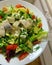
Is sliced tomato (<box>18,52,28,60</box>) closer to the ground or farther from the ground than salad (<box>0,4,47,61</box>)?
closer to the ground

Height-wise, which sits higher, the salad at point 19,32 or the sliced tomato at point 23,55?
the salad at point 19,32

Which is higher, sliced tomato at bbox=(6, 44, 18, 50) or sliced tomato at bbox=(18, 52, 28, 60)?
sliced tomato at bbox=(6, 44, 18, 50)

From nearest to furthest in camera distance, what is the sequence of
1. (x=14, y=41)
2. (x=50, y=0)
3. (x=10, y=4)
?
(x=14, y=41)
(x=10, y=4)
(x=50, y=0)

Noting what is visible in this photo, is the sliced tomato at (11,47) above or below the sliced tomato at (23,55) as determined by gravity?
above

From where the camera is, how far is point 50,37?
3.10ft

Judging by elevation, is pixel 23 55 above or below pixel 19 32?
below

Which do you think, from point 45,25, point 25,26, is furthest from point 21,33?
point 45,25

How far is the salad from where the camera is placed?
811mm

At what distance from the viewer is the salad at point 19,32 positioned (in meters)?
0.81

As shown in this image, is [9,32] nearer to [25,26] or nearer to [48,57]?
[25,26]

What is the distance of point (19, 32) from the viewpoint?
0.86 meters

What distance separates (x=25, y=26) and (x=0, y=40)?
0.52ft

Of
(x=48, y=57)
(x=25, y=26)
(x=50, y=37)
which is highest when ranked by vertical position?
(x=25, y=26)

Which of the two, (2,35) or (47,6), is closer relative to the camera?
(2,35)
